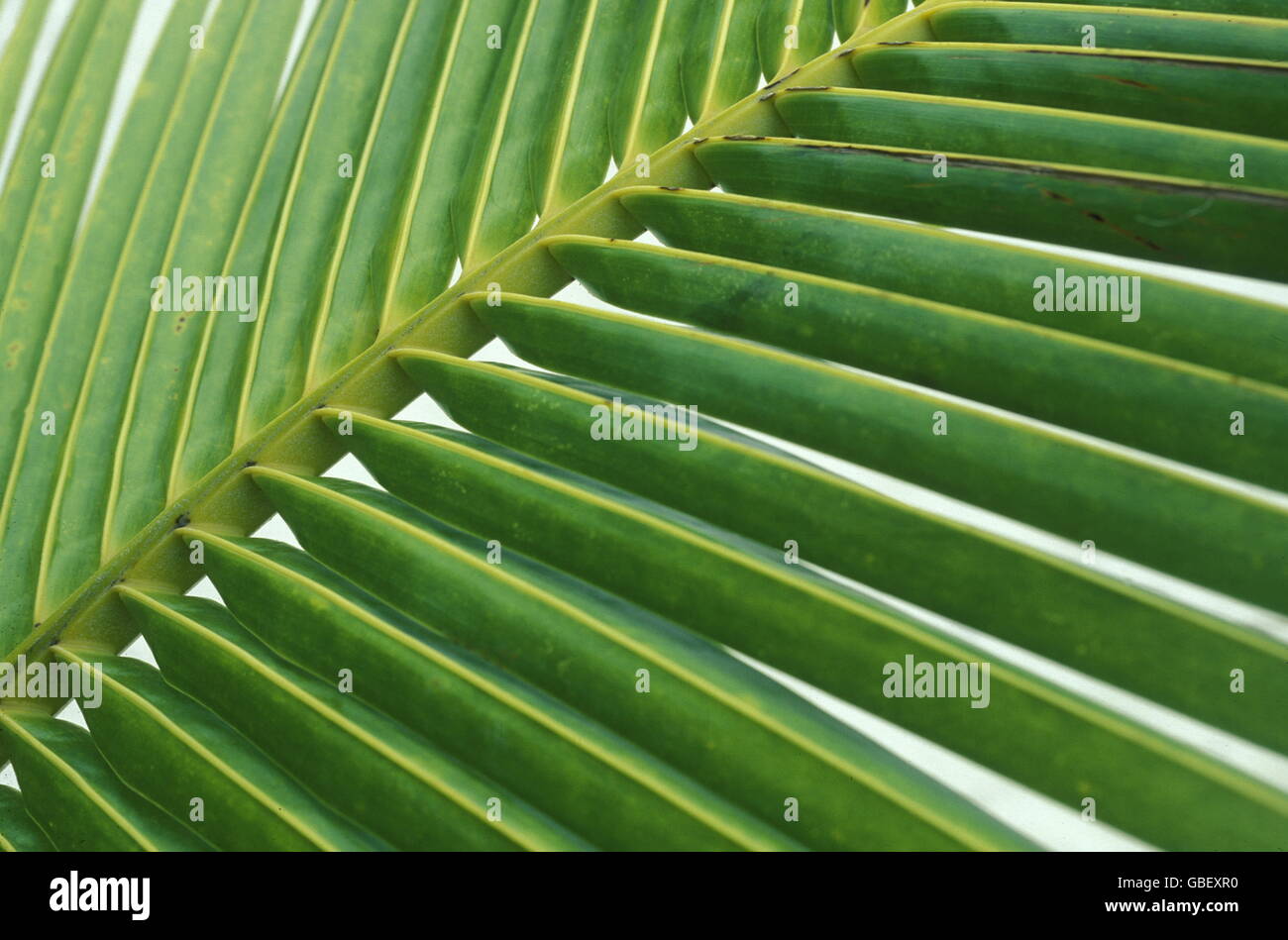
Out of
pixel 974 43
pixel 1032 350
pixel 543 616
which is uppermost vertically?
pixel 974 43

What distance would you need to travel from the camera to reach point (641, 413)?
0.56 metres

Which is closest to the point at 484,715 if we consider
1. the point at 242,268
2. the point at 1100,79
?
the point at 242,268

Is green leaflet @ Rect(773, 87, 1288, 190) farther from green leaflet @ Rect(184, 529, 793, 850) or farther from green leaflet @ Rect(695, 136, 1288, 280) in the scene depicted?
green leaflet @ Rect(184, 529, 793, 850)

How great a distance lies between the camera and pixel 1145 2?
0.62 metres

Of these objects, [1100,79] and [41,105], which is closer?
[1100,79]

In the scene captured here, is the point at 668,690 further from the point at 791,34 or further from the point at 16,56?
the point at 16,56

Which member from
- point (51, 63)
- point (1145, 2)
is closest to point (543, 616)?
point (1145, 2)

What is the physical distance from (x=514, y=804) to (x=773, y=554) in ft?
0.60

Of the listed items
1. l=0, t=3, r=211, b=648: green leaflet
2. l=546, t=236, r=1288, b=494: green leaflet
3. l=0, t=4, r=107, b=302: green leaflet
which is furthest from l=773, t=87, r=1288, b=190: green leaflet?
l=0, t=4, r=107, b=302: green leaflet

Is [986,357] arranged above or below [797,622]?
above

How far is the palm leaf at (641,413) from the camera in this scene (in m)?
0.44

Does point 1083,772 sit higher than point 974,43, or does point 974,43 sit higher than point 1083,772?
point 974,43

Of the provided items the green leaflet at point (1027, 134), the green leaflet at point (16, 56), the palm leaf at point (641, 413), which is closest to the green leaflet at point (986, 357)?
the palm leaf at point (641, 413)
